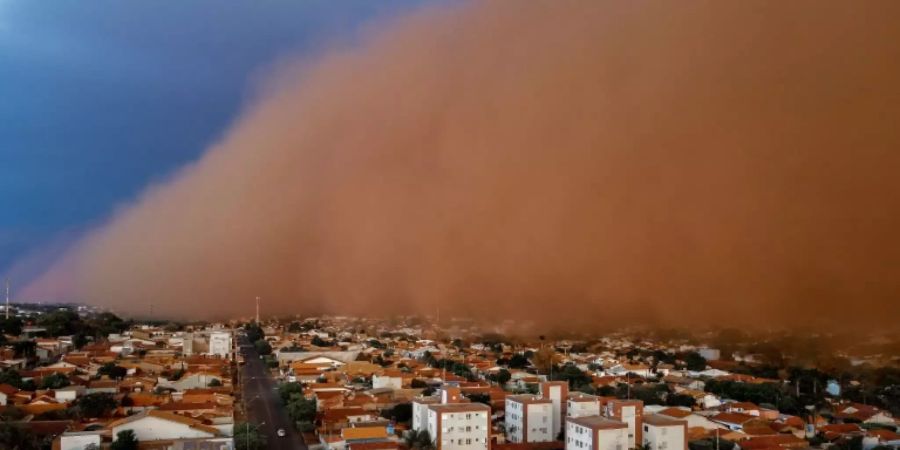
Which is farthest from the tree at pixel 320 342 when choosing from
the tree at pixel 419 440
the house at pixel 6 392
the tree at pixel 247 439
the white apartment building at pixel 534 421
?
the tree at pixel 419 440

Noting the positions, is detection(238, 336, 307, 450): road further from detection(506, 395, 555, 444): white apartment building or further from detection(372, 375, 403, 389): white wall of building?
detection(506, 395, 555, 444): white apartment building

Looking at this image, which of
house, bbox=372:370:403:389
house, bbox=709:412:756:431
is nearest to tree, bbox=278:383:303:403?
house, bbox=372:370:403:389

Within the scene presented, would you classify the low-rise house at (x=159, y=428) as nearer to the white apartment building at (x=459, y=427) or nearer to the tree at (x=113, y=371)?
the white apartment building at (x=459, y=427)

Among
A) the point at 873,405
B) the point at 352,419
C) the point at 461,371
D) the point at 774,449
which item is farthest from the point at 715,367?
the point at 352,419

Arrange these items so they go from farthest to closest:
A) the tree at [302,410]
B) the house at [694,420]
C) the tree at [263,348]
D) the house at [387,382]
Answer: the tree at [263,348] → the house at [387,382] → the tree at [302,410] → the house at [694,420]

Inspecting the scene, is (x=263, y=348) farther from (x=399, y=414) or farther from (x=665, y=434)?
(x=665, y=434)

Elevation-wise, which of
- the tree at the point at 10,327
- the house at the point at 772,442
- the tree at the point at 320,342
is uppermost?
the tree at the point at 10,327

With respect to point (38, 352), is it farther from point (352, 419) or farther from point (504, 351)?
point (504, 351)
